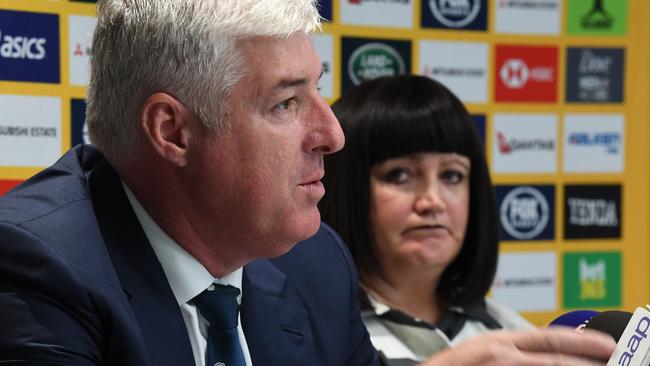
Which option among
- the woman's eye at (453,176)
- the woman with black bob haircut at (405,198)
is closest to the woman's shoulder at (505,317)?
the woman with black bob haircut at (405,198)

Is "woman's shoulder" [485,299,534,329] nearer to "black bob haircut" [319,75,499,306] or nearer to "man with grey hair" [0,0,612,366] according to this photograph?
"black bob haircut" [319,75,499,306]

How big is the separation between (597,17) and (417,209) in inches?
43.7

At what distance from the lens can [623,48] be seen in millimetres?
2648

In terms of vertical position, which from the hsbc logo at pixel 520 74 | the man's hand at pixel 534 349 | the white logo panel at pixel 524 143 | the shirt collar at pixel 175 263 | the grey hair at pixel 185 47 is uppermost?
the hsbc logo at pixel 520 74

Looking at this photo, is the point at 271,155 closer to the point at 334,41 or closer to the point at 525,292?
the point at 334,41

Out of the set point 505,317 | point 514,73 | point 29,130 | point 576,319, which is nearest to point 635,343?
point 576,319

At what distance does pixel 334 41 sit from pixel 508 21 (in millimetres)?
542

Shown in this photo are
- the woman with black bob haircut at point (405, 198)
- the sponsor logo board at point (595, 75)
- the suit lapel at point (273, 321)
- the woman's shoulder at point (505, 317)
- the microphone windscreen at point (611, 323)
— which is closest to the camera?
the microphone windscreen at point (611, 323)

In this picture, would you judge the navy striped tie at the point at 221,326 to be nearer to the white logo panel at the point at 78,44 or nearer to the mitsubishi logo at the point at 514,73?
the white logo panel at the point at 78,44

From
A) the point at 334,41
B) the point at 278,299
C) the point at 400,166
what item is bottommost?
the point at 278,299

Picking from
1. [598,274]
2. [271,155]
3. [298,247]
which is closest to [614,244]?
[598,274]

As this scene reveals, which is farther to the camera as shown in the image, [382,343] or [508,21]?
[508,21]

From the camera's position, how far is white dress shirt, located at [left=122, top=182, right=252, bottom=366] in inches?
47.2

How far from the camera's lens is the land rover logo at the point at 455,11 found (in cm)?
243
